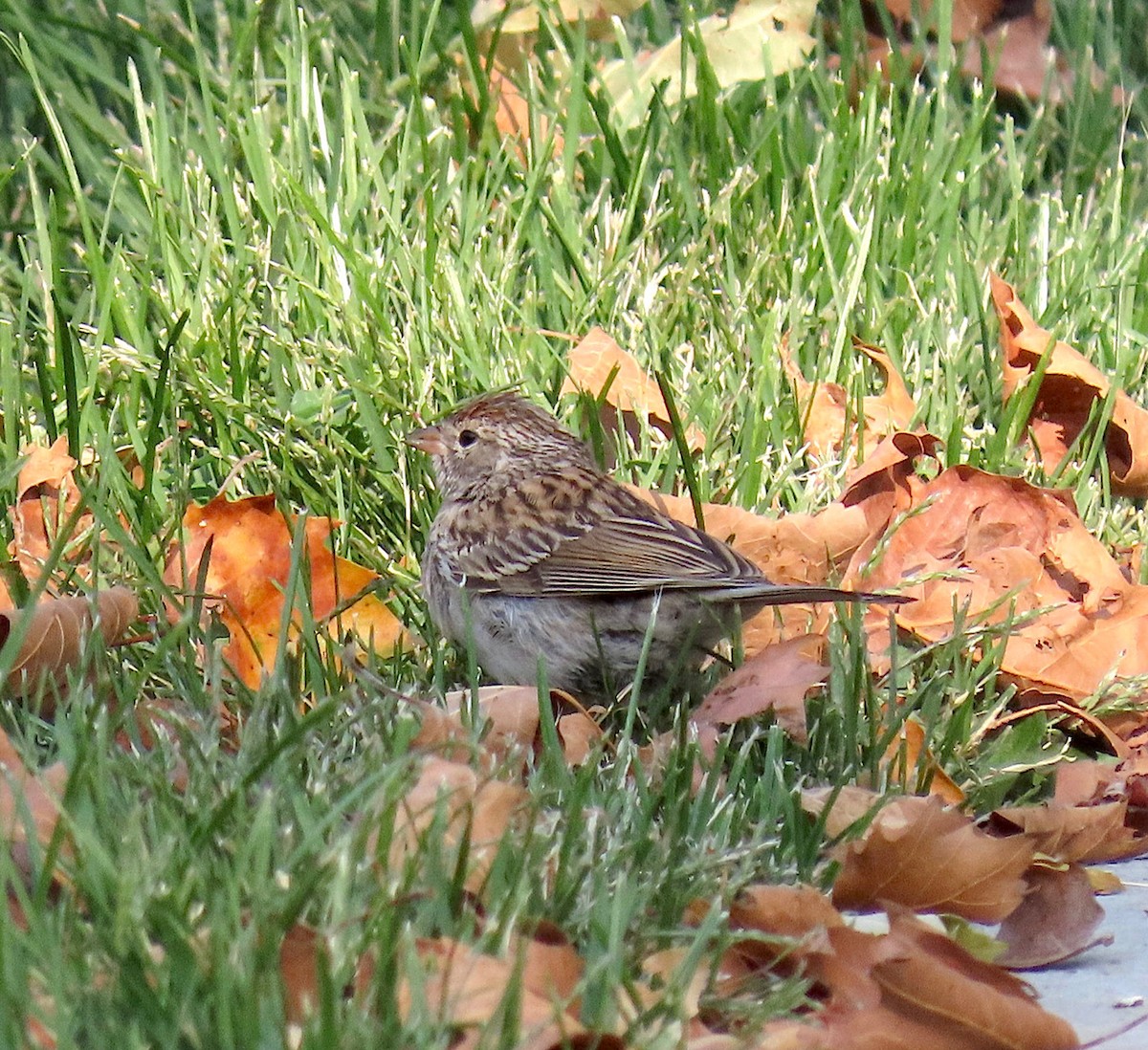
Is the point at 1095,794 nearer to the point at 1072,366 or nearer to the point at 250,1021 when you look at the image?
the point at 1072,366

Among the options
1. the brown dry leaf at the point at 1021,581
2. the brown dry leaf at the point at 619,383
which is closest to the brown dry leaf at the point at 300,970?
the brown dry leaf at the point at 1021,581

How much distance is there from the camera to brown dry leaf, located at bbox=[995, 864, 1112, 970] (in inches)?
119

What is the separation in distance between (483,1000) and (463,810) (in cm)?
43

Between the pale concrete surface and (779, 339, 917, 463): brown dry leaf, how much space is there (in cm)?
203

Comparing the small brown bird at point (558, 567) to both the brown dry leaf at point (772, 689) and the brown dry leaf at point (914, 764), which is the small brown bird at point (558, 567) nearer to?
the brown dry leaf at point (772, 689)

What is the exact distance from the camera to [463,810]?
2746 millimetres

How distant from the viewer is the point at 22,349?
5137mm

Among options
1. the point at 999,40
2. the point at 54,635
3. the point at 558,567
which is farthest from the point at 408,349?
the point at 999,40

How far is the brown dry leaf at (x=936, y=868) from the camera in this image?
9.91 ft

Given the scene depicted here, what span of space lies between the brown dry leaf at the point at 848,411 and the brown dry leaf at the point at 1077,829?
67.3 inches

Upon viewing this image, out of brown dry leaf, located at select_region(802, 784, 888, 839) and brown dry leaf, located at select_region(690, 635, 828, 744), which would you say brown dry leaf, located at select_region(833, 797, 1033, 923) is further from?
brown dry leaf, located at select_region(690, 635, 828, 744)

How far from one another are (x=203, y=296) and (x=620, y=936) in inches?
126

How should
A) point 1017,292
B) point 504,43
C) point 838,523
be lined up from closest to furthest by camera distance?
point 838,523
point 1017,292
point 504,43

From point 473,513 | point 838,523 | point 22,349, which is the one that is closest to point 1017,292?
point 838,523
